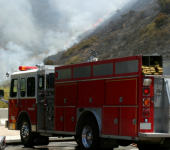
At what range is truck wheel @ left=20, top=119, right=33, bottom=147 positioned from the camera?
1351 centimetres

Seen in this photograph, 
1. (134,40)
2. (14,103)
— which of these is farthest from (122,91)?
(134,40)

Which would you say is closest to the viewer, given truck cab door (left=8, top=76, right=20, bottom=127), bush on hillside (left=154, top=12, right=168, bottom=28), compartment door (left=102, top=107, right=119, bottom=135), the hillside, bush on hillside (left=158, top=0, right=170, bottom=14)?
compartment door (left=102, top=107, right=119, bottom=135)

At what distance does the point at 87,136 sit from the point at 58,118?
5.05 ft

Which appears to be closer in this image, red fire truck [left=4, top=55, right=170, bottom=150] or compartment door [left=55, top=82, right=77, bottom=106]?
red fire truck [left=4, top=55, right=170, bottom=150]

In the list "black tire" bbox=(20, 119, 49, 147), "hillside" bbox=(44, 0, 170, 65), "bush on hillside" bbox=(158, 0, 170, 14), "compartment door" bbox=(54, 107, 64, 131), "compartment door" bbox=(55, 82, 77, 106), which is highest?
"bush on hillside" bbox=(158, 0, 170, 14)

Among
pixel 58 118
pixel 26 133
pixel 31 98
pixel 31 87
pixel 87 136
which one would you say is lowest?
pixel 26 133

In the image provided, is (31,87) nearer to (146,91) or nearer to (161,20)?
(146,91)

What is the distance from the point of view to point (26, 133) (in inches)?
543

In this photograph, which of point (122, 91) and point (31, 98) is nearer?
point (122, 91)

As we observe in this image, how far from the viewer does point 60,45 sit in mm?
158750

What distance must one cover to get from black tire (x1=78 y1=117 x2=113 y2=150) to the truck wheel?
9.87 ft

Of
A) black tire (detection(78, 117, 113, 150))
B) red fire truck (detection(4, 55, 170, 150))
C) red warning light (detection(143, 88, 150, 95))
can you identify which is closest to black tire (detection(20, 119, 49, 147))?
red fire truck (detection(4, 55, 170, 150))

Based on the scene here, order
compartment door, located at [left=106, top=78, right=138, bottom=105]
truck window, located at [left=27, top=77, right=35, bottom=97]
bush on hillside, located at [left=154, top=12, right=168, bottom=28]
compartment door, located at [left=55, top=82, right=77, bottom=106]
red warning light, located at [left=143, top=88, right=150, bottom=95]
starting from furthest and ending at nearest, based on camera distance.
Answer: bush on hillside, located at [left=154, top=12, right=168, bottom=28]
truck window, located at [left=27, top=77, right=35, bottom=97]
compartment door, located at [left=55, top=82, right=77, bottom=106]
compartment door, located at [left=106, top=78, right=138, bottom=105]
red warning light, located at [left=143, top=88, right=150, bottom=95]

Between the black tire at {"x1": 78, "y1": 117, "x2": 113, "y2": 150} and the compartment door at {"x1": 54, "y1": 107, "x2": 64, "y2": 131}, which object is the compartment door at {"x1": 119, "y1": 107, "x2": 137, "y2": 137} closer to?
the black tire at {"x1": 78, "y1": 117, "x2": 113, "y2": 150}
